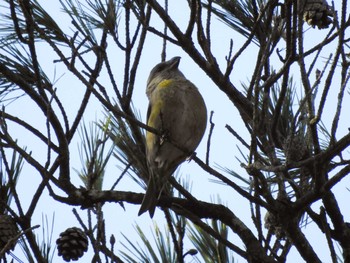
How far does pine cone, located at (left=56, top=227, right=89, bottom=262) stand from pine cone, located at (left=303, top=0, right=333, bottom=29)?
60.7 inches

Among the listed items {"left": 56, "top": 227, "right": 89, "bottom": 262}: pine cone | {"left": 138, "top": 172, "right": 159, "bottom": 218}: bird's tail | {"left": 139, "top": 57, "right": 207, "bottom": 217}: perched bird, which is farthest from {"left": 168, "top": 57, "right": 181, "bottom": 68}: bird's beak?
{"left": 56, "top": 227, "right": 89, "bottom": 262}: pine cone

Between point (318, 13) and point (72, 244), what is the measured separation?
164cm

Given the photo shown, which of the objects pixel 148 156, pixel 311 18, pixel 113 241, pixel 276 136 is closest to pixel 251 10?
pixel 311 18

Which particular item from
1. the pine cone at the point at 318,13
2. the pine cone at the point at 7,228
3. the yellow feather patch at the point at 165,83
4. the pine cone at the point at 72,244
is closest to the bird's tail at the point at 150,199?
the pine cone at the point at 72,244

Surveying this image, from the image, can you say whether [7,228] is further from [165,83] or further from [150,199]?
[165,83]

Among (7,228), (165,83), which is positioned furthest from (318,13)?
(7,228)

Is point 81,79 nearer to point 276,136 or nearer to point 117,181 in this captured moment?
point 117,181

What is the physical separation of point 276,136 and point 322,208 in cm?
57

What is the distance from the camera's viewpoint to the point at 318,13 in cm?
327

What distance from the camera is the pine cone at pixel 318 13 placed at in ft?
10.7

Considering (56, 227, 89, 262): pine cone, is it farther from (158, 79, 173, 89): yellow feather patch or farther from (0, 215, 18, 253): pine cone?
(158, 79, 173, 89): yellow feather patch

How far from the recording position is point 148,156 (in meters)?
4.00

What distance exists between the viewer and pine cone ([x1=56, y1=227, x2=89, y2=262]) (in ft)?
10.1

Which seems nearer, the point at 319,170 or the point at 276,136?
the point at 319,170
